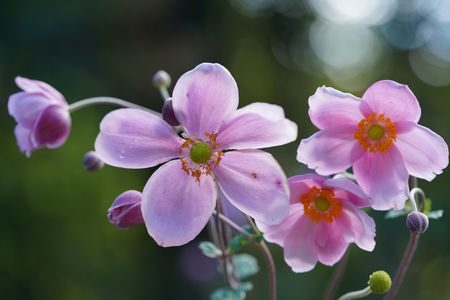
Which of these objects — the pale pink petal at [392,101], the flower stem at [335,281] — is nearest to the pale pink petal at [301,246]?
the flower stem at [335,281]

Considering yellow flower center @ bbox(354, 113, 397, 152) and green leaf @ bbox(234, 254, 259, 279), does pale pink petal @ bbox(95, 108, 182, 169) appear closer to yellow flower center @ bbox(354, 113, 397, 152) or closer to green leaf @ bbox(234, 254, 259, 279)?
yellow flower center @ bbox(354, 113, 397, 152)

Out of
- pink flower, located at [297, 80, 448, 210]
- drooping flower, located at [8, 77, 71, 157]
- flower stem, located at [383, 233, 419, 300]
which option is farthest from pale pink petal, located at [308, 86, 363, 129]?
drooping flower, located at [8, 77, 71, 157]

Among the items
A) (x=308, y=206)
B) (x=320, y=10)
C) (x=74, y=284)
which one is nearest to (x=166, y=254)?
(x=74, y=284)

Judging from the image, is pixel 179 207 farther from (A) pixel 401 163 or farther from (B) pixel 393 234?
(B) pixel 393 234

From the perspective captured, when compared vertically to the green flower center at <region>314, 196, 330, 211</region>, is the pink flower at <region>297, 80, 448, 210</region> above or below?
above

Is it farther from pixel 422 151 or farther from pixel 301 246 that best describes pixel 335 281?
pixel 422 151

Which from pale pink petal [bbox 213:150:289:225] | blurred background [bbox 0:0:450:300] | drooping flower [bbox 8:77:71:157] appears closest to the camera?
pale pink petal [bbox 213:150:289:225]
